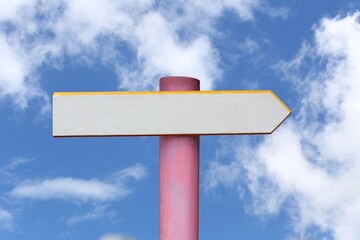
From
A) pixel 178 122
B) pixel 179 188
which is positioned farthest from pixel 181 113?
pixel 179 188

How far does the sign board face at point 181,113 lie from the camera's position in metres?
5.65

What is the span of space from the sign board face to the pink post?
0.17 m

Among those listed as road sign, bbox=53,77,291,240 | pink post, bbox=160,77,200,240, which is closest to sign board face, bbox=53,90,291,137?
road sign, bbox=53,77,291,240

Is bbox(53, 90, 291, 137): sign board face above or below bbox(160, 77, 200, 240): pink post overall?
above

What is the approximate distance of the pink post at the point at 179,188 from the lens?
5617 millimetres

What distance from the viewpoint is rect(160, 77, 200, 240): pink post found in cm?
562

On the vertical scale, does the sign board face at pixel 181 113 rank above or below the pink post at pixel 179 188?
above

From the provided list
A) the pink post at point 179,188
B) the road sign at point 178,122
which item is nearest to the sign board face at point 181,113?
the road sign at point 178,122

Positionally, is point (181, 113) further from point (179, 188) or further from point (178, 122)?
point (179, 188)

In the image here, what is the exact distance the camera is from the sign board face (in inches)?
222

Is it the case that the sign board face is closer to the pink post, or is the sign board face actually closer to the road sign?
the road sign

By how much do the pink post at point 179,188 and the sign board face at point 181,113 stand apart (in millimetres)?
172

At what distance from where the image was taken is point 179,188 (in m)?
5.65

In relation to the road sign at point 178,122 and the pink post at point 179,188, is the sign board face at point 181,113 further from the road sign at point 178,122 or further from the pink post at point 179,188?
the pink post at point 179,188
